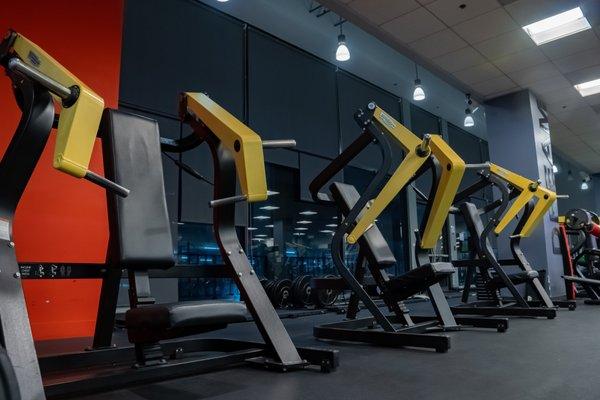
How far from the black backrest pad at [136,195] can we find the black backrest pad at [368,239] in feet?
4.95

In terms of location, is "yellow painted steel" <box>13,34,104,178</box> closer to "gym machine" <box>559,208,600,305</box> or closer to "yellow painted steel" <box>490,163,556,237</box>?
"yellow painted steel" <box>490,163,556,237</box>

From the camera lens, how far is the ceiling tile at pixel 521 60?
6.07 metres

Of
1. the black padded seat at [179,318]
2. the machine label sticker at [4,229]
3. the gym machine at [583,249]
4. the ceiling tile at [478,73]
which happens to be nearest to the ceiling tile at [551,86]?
the ceiling tile at [478,73]

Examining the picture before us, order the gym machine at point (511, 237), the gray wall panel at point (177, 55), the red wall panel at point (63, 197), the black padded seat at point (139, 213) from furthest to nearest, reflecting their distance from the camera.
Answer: the gray wall panel at point (177, 55) → the gym machine at point (511, 237) → the red wall panel at point (63, 197) → the black padded seat at point (139, 213)

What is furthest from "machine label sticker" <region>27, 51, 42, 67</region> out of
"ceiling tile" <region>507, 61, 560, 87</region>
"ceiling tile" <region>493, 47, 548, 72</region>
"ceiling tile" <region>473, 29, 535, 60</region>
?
"ceiling tile" <region>507, 61, 560, 87</region>

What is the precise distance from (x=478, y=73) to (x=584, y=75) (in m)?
1.69

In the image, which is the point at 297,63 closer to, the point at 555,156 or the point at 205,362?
the point at 205,362

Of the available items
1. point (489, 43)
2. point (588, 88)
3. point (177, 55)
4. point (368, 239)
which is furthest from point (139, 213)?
point (588, 88)

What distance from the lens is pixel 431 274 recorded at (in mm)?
2859

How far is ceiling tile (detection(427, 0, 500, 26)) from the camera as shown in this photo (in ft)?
16.0

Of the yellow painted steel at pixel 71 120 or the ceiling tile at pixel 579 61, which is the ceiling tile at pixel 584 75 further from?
the yellow painted steel at pixel 71 120

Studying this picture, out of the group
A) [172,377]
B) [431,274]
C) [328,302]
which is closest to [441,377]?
[431,274]

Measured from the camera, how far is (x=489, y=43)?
5809 mm

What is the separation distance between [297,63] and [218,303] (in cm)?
553
